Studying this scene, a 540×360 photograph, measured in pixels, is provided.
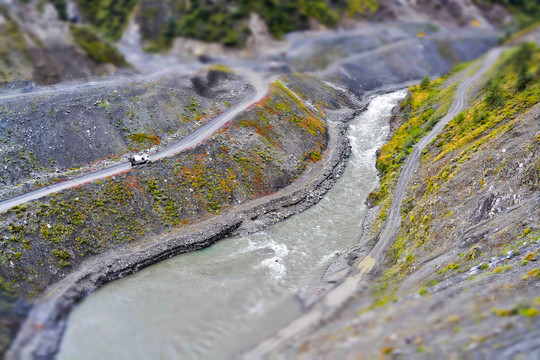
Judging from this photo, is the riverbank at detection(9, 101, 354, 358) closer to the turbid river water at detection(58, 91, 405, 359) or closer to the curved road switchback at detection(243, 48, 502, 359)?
the turbid river water at detection(58, 91, 405, 359)

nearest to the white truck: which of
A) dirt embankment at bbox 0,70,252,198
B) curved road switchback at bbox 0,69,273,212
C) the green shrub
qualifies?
curved road switchback at bbox 0,69,273,212

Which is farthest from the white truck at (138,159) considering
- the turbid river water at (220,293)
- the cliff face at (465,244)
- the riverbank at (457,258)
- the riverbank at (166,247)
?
the cliff face at (465,244)

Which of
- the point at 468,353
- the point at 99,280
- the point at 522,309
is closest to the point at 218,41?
the point at 468,353

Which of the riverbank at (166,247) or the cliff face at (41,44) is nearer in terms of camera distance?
the cliff face at (41,44)

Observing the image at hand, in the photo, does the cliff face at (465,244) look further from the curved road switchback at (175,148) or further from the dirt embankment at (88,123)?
the dirt embankment at (88,123)

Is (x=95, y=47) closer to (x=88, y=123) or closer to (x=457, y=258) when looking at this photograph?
(x=457, y=258)

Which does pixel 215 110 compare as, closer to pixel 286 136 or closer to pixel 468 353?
pixel 286 136
